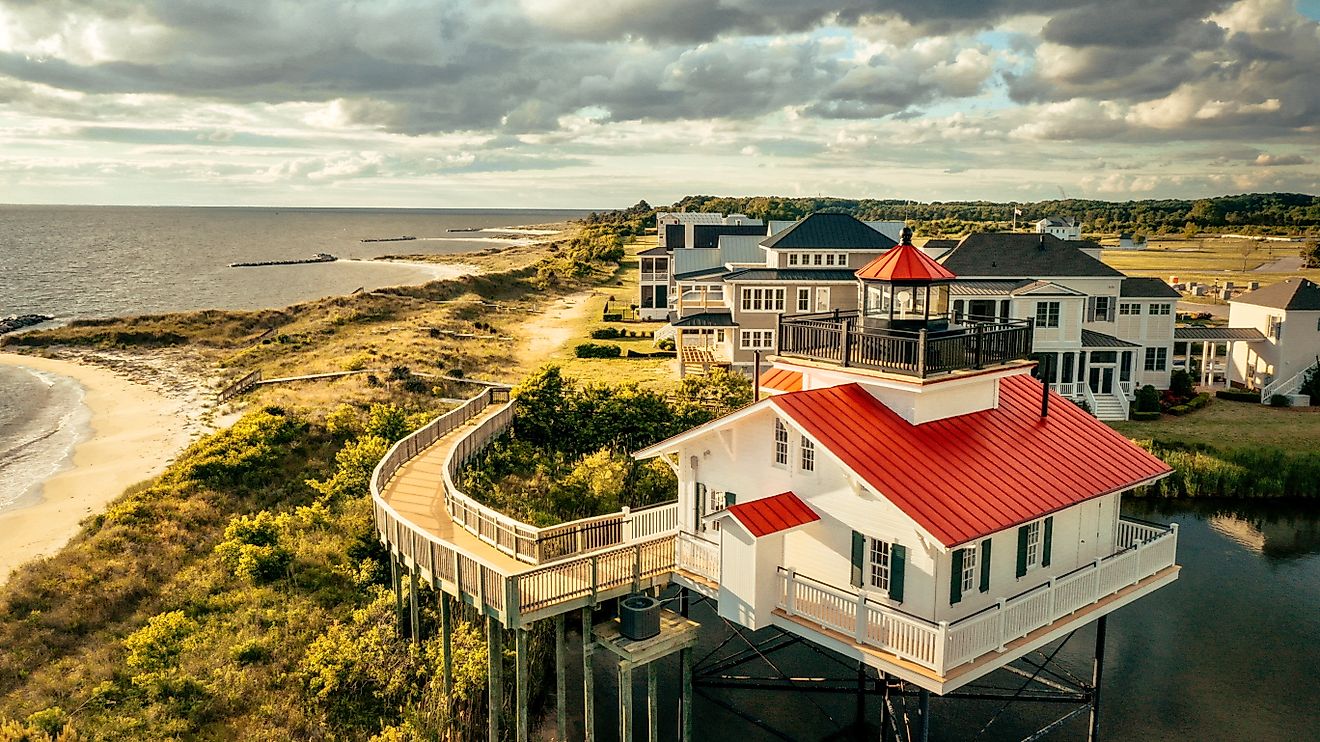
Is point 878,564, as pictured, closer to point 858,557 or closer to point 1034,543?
point 858,557

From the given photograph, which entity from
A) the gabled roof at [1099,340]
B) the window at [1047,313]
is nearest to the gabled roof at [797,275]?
the window at [1047,313]

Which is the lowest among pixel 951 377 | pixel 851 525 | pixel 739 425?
pixel 851 525

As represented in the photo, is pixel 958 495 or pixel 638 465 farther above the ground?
pixel 958 495

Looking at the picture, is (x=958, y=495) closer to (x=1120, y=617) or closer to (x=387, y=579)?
(x=1120, y=617)

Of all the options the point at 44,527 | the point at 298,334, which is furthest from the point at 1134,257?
the point at 44,527

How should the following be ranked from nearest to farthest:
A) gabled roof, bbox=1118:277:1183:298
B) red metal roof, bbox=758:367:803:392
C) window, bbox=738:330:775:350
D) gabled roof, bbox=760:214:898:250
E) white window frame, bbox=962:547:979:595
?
white window frame, bbox=962:547:979:595
red metal roof, bbox=758:367:803:392
gabled roof, bbox=1118:277:1183:298
window, bbox=738:330:775:350
gabled roof, bbox=760:214:898:250

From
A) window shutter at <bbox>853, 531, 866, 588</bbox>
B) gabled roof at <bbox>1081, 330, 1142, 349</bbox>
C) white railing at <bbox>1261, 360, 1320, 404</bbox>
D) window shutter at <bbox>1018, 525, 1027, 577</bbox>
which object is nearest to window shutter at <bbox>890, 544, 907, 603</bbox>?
window shutter at <bbox>853, 531, 866, 588</bbox>

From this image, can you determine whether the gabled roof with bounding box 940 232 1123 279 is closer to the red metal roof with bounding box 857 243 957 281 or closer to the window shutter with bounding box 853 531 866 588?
the red metal roof with bounding box 857 243 957 281
